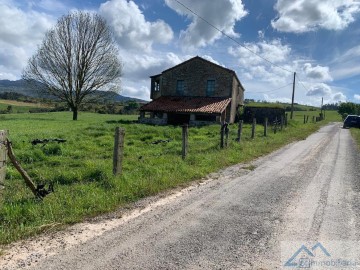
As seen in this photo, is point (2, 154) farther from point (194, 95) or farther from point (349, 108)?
point (349, 108)

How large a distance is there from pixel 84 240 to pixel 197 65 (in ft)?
105

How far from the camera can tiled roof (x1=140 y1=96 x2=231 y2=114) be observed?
3086cm

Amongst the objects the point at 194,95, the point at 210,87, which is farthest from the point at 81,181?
the point at 194,95

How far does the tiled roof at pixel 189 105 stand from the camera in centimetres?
3086

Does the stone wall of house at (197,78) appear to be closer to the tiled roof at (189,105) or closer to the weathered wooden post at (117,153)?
the tiled roof at (189,105)

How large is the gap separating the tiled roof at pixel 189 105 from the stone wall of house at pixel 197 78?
0.93 m

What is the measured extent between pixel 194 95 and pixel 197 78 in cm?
192

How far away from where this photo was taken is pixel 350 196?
6.69 metres

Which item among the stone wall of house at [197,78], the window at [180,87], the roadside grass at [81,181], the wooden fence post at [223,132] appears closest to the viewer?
the roadside grass at [81,181]

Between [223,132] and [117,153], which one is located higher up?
[223,132]

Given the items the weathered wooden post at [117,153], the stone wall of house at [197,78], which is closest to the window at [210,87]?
the stone wall of house at [197,78]

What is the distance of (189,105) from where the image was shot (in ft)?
107

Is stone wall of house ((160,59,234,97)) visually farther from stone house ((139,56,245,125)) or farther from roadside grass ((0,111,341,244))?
roadside grass ((0,111,341,244))


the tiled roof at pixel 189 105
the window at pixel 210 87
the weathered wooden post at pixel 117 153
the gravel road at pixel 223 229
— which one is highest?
the window at pixel 210 87
